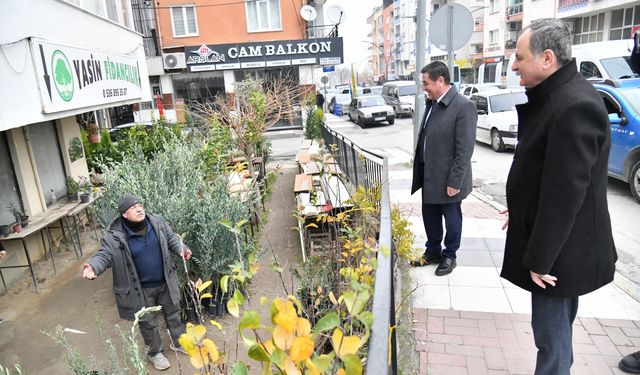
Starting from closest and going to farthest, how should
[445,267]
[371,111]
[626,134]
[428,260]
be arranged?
1. [445,267]
2. [428,260]
3. [626,134]
4. [371,111]

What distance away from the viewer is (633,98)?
22.6ft

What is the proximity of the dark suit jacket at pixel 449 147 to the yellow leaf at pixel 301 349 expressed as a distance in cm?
279

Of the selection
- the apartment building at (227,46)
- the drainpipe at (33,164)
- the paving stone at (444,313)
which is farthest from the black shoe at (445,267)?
the apartment building at (227,46)

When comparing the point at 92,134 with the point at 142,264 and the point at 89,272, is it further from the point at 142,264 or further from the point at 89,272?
the point at 89,272

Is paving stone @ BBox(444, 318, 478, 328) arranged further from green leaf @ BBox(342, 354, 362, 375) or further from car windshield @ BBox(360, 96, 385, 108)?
car windshield @ BBox(360, 96, 385, 108)

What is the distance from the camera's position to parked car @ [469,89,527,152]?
11117 millimetres

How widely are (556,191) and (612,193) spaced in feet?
21.0

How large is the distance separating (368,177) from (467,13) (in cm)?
256

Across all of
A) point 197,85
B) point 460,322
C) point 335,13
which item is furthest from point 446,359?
point 197,85

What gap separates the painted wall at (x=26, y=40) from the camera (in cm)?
429

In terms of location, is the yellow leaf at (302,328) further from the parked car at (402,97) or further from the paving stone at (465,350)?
the parked car at (402,97)

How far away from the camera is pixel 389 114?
65.7 ft

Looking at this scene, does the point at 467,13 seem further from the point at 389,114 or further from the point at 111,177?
the point at 389,114

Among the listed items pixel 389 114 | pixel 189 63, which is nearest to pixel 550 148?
pixel 389 114
